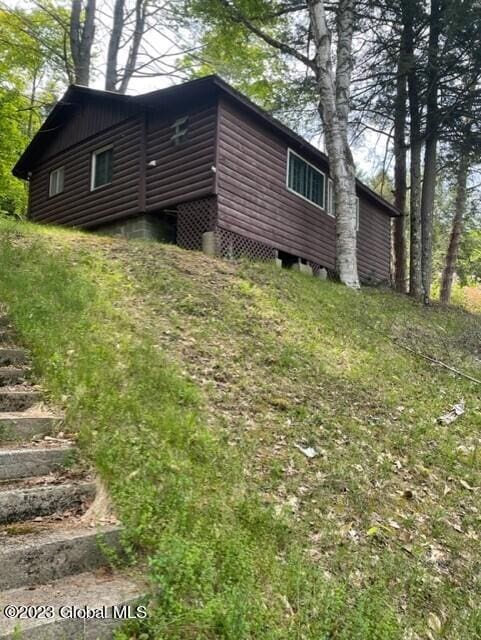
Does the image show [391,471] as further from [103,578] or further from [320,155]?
[320,155]

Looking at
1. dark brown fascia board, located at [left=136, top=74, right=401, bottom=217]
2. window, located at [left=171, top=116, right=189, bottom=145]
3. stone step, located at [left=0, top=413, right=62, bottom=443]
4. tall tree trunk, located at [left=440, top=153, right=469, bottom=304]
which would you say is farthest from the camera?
tall tree trunk, located at [left=440, top=153, right=469, bottom=304]

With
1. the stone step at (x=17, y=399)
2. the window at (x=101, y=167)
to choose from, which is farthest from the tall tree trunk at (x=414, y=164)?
the stone step at (x=17, y=399)

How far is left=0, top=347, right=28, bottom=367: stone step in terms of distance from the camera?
4156 millimetres

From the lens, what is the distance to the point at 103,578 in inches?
94.3

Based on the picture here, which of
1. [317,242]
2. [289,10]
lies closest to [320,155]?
[317,242]

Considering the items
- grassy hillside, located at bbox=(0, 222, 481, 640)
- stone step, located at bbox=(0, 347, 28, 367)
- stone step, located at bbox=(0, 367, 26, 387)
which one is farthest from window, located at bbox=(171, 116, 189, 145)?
stone step, located at bbox=(0, 367, 26, 387)

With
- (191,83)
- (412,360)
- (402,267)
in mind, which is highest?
(191,83)

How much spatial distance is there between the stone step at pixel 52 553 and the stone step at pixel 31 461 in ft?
1.74

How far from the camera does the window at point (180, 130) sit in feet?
36.4

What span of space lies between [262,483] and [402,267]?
13434 mm

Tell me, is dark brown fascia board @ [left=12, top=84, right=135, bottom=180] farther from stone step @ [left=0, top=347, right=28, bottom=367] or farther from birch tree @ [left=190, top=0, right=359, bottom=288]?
stone step @ [left=0, top=347, right=28, bottom=367]

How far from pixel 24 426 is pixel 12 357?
3.50ft

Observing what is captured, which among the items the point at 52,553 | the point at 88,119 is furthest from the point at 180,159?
the point at 52,553

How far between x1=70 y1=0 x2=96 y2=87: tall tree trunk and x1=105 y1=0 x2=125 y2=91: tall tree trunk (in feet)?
2.31
